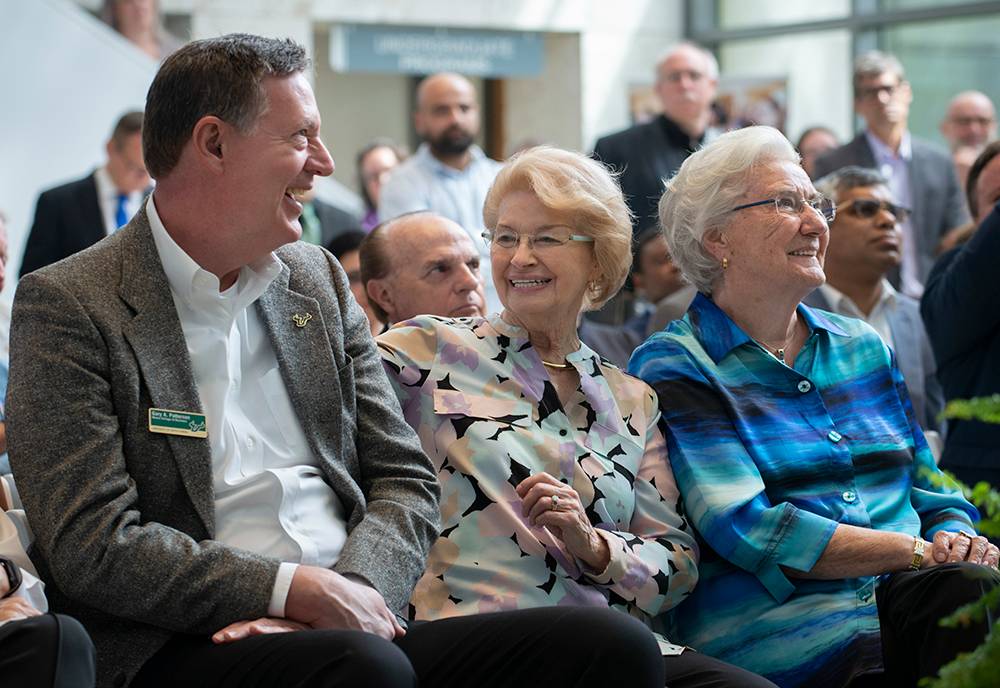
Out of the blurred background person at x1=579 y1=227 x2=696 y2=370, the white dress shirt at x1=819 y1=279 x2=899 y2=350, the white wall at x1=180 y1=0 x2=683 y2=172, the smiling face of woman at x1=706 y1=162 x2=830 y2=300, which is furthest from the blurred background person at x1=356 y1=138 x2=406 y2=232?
the smiling face of woman at x1=706 y1=162 x2=830 y2=300

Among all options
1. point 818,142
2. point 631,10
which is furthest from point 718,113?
point 631,10

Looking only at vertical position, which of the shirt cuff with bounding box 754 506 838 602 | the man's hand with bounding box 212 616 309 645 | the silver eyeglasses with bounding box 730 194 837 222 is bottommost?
the shirt cuff with bounding box 754 506 838 602

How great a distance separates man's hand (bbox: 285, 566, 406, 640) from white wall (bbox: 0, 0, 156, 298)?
586 centimetres

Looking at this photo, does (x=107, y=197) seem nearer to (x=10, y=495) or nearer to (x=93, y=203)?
(x=93, y=203)

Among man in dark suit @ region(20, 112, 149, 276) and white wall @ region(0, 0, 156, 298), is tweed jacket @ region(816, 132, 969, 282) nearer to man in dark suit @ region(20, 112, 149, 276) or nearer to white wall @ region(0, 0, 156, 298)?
man in dark suit @ region(20, 112, 149, 276)

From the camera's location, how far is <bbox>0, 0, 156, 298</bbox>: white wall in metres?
8.12

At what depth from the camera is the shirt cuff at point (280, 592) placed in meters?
2.30

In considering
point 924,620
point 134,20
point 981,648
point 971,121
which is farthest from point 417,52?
point 981,648

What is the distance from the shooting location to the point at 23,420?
224 cm

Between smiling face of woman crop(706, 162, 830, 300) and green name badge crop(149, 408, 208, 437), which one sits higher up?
smiling face of woman crop(706, 162, 830, 300)

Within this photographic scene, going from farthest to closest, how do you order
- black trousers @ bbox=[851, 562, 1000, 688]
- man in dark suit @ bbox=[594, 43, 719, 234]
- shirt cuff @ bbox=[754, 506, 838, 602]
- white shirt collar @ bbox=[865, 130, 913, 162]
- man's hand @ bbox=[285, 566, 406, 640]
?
white shirt collar @ bbox=[865, 130, 913, 162], man in dark suit @ bbox=[594, 43, 719, 234], shirt cuff @ bbox=[754, 506, 838, 602], black trousers @ bbox=[851, 562, 1000, 688], man's hand @ bbox=[285, 566, 406, 640]

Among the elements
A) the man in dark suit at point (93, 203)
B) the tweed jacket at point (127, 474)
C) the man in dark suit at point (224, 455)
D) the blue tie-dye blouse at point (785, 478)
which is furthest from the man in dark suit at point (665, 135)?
the tweed jacket at point (127, 474)

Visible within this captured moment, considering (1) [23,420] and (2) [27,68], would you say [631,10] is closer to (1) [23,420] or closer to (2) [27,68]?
(2) [27,68]

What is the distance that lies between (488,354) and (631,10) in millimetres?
10913
